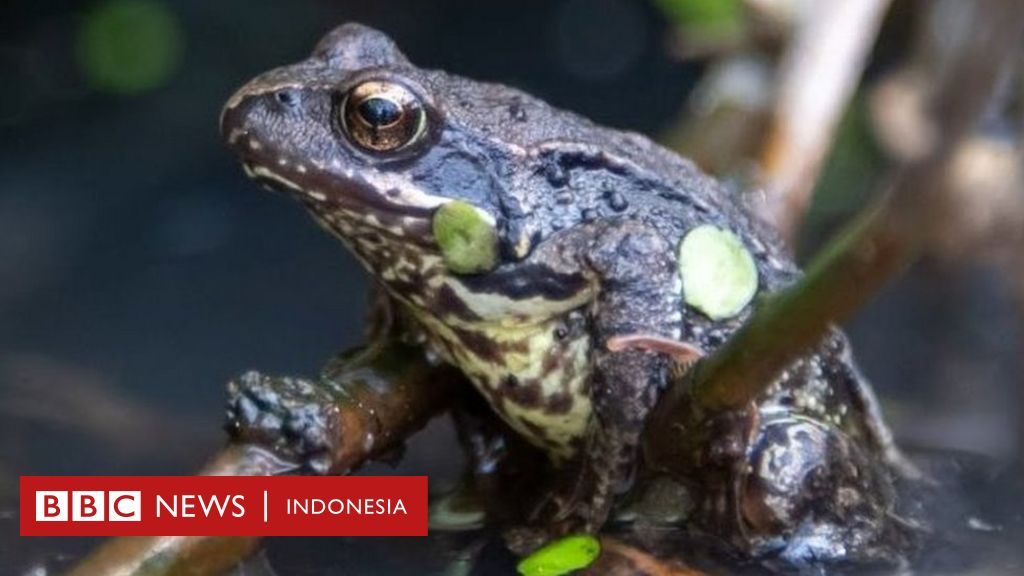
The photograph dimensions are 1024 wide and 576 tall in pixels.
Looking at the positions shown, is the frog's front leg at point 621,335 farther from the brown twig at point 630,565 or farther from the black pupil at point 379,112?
the black pupil at point 379,112

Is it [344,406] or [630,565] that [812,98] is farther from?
[344,406]

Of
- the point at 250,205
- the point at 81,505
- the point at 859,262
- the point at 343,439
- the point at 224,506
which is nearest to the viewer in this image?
the point at 859,262

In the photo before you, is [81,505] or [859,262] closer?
[859,262]

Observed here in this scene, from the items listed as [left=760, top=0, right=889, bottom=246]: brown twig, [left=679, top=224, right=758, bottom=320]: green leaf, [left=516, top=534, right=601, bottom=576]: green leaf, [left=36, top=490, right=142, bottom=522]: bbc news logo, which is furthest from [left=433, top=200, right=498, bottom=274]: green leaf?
[left=760, top=0, right=889, bottom=246]: brown twig

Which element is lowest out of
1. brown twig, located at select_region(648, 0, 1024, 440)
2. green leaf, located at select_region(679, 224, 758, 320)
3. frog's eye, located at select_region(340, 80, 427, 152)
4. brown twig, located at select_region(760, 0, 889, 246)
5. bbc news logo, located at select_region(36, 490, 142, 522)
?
brown twig, located at select_region(648, 0, 1024, 440)

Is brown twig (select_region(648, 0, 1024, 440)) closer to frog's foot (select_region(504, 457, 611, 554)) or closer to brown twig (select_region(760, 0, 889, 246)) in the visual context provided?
frog's foot (select_region(504, 457, 611, 554))

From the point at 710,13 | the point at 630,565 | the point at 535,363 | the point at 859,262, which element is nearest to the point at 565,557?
the point at 630,565

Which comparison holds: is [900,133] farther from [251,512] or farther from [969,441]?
[251,512]
